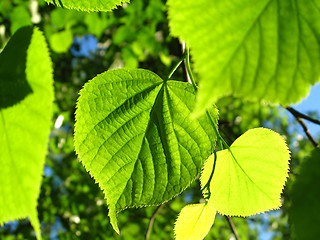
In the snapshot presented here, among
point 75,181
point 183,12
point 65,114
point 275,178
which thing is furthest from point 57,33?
point 183,12

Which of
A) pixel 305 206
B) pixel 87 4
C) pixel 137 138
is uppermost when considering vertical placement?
pixel 87 4

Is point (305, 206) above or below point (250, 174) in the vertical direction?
above

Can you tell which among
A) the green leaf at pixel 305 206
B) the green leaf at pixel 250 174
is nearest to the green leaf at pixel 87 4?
the green leaf at pixel 250 174

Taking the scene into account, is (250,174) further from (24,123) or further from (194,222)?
(24,123)

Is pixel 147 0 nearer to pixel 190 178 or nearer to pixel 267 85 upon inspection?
pixel 190 178

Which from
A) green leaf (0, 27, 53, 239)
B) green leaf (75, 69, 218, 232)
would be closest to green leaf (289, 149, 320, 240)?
green leaf (0, 27, 53, 239)

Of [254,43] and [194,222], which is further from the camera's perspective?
[194,222]

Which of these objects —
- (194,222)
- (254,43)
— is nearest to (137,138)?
(194,222)
